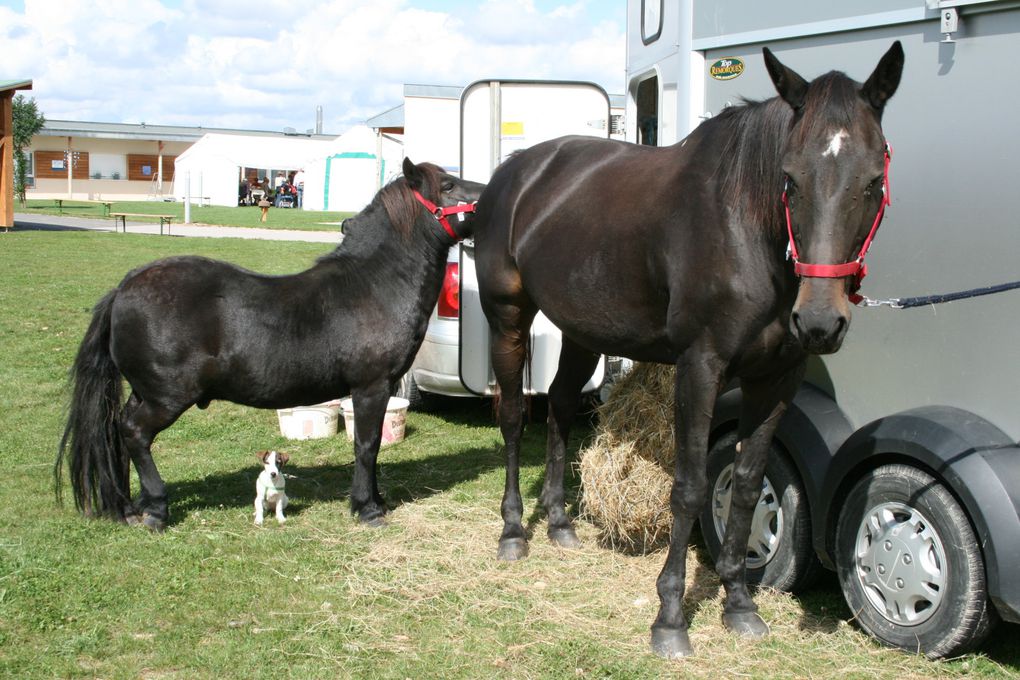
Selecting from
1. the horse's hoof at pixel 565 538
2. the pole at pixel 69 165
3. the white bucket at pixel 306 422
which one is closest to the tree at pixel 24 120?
the pole at pixel 69 165

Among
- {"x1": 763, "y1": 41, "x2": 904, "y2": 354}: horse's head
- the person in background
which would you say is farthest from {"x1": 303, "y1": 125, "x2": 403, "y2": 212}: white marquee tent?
{"x1": 763, "y1": 41, "x2": 904, "y2": 354}: horse's head

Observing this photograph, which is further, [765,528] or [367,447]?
[367,447]

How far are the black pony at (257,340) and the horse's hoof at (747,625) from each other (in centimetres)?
216

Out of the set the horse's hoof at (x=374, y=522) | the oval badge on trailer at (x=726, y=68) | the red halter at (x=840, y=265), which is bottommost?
the horse's hoof at (x=374, y=522)

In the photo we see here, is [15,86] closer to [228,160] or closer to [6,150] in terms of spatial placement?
[6,150]

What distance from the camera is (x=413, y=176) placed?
555cm

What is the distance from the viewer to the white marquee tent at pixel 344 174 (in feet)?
142

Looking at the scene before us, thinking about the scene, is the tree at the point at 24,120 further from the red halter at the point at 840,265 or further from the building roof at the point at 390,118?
the red halter at the point at 840,265

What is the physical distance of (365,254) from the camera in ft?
18.3

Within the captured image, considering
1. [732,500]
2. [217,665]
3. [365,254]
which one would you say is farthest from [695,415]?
[365,254]

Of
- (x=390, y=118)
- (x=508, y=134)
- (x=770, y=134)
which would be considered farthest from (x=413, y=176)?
(x=390, y=118)

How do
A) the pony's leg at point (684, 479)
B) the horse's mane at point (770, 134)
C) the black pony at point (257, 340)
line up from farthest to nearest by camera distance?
the black pony at point (257, 340)
the pony's leg at point (684, 479)
the horse's mane at point (770, 134)

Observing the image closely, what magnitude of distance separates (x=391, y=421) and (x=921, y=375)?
14.2 ft

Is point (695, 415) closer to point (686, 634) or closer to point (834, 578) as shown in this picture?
point (686, 634)
